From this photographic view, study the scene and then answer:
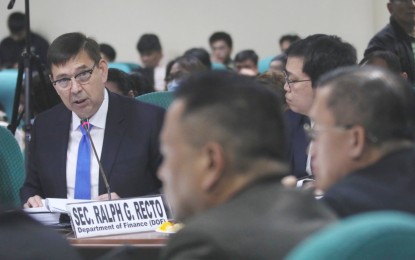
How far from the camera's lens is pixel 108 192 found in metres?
3.22

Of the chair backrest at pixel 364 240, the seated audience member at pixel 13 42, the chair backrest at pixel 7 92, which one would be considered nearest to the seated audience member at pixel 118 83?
the chair backrest at pixel 7 92

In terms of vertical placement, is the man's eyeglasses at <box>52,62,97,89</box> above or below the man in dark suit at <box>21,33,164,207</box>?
above

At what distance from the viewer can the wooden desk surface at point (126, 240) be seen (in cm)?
271

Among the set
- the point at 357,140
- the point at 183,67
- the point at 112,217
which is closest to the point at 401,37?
the point at 183,67

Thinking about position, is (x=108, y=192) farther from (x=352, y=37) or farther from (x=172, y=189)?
(x=352, y=37)

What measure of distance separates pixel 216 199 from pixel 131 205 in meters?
1.32

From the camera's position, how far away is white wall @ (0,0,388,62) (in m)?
8.79

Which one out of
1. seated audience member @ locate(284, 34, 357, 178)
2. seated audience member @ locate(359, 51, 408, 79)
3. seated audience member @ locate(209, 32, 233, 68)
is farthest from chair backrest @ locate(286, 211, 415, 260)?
seated audience member @ locate(209, 32, 233, 68)

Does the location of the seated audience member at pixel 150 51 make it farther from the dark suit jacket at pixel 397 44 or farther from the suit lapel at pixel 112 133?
the suit lapel at pixel 112 133

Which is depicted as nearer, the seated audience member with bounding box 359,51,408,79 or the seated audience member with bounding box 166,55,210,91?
the seated audience member with bounding box 359,51,408,79

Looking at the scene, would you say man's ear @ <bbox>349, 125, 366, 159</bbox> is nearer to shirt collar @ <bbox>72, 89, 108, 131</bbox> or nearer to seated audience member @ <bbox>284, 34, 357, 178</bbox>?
seated audience member @ <bbox>284, 34, 357, 178</bbox>

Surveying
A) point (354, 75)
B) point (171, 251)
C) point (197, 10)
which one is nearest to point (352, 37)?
point (197, 10)

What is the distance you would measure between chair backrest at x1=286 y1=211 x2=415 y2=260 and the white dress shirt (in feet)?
7.35

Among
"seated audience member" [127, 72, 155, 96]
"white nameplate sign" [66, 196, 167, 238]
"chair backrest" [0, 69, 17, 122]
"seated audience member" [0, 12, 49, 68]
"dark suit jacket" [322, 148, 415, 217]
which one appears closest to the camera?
"dark suit jacket" [322, 148, 415, 217]
